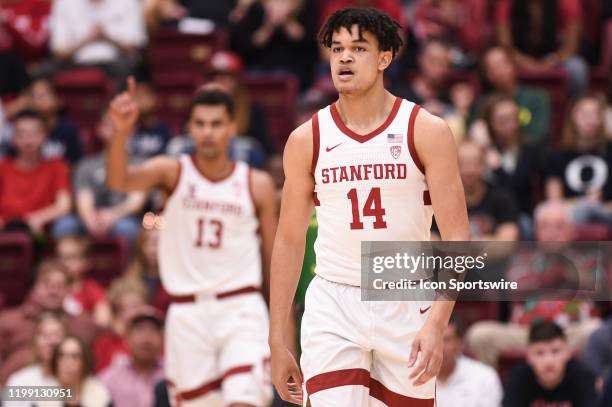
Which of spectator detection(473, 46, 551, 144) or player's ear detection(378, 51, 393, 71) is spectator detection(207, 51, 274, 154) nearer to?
spectator detection(473, 46, 551, 144)

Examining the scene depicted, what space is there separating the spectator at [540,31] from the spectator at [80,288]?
5.00m

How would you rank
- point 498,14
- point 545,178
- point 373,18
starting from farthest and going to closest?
point 498,14, point 545,178, point 373,18

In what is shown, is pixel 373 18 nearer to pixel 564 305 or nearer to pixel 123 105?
pixel 123 105

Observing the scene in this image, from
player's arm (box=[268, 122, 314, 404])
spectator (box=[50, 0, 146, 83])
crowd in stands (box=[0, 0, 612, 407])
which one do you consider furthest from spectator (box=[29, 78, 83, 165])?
player's arm (box=[268, 122, 314, 404])

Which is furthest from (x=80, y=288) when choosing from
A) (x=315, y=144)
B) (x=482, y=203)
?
(x=315, y=144)

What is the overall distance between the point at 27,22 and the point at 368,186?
957 cm

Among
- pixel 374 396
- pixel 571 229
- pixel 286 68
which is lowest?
pixel 374 396

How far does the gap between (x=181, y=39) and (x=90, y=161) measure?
2047 millimetres

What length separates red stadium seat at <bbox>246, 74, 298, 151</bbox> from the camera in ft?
44.0

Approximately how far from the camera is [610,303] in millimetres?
10445

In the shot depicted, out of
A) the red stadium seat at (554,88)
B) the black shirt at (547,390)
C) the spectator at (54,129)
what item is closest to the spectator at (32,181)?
the spectator at (54,129)

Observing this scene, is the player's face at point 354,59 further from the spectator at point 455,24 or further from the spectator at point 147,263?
the spectator at point 455,24

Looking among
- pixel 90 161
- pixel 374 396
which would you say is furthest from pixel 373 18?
pixel 90 161

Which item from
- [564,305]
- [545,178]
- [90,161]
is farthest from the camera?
[90,161]
